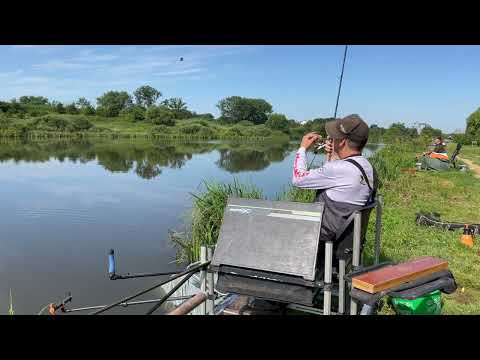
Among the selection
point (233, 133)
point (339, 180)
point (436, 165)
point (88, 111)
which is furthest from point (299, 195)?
point (88, 111)

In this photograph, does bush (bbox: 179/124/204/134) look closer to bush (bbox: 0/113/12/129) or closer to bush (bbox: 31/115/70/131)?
bush (bbox: 31/115/70/131)

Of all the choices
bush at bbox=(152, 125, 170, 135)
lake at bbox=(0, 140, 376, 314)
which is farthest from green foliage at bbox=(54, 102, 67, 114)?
lake at bbox=(0, 140, 376, 314)

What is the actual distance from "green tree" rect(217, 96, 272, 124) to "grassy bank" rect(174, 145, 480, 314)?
57.4 metres

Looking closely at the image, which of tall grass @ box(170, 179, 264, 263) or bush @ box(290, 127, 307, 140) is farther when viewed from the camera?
bush @ box(290, 127, 307, 140)

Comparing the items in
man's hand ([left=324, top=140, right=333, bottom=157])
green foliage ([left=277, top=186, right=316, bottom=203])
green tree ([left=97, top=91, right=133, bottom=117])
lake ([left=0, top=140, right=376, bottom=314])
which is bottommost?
lake ([left=0, top=140, right=376, bottom=314])

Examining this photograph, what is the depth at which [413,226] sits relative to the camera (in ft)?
20.4

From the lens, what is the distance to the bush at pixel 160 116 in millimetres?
60125

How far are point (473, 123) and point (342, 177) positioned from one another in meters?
51.7

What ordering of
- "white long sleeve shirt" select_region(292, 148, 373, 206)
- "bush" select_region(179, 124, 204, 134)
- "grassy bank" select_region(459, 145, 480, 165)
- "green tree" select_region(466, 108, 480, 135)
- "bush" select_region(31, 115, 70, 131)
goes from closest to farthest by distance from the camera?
"white long sleeve shirt" select_region(292, 148, 373, 206) → "grassy bank" select_region(459, 145, 480, 165) → "green tree" select_region(466, 108, 480, 135) → "bush" select_region(31, 115, 70, 131) → "bush" select_region(179, 124, 204, 134)

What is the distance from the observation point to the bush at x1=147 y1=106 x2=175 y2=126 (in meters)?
60.1

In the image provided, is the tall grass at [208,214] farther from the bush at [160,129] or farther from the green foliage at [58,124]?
the bush at [160,129]

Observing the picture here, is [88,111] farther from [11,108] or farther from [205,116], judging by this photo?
[205,116]
